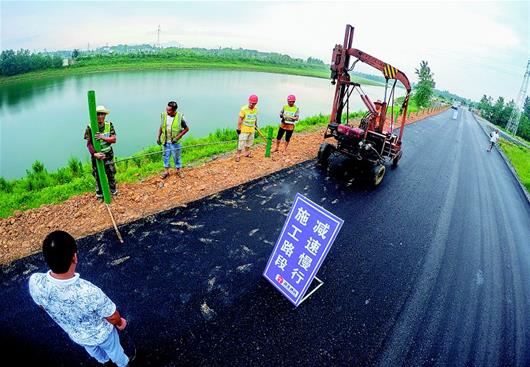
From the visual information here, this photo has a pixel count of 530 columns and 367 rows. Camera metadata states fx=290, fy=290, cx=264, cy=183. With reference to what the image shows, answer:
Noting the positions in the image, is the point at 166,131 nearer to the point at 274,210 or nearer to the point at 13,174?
the point at 274,210

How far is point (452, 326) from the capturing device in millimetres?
3971

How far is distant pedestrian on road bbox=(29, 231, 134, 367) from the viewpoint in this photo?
2.02 metres

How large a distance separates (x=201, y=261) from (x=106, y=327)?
1998 mm

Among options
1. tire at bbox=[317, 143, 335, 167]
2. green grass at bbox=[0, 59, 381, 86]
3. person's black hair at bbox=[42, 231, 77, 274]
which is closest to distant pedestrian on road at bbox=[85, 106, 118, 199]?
→ person's black hair at bbox=[42, 231, 77, 274]

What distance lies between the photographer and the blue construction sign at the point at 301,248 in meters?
3.63

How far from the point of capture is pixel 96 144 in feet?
17.1

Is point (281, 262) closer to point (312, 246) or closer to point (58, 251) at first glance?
point (312, 246)

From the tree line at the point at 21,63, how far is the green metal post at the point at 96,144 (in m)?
42.0

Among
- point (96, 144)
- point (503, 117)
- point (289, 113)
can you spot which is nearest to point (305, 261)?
point (96, 144)

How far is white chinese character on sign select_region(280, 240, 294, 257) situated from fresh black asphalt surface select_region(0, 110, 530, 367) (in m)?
0.63

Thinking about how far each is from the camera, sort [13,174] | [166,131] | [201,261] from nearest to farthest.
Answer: [201,261], [166,131], [13,174]

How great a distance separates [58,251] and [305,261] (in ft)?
8.95

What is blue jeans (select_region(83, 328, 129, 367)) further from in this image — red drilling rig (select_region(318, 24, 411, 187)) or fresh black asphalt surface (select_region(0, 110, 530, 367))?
red drilling rig (select_region(318, 24, 411, 187))

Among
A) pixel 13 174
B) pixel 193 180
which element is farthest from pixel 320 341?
pixel 13 174
